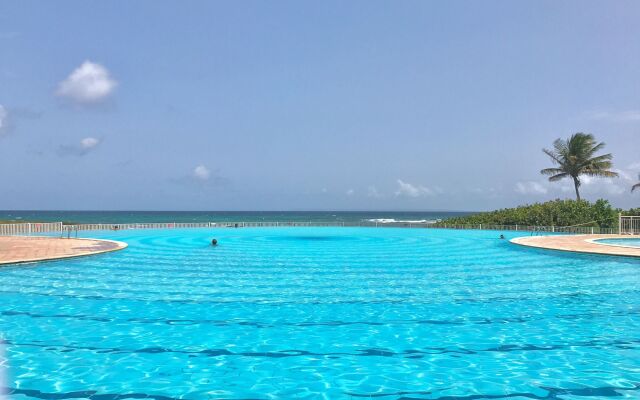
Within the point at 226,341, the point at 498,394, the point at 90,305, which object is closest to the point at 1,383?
the point at 226,341

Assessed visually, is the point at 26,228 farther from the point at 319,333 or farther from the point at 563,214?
the point at 563,214

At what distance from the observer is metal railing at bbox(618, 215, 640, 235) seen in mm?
29125

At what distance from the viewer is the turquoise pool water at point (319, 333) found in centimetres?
622

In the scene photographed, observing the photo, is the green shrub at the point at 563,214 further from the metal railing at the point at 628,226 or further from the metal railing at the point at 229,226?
the metal railing at the point at 628,226

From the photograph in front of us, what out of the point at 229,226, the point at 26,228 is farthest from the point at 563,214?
the point at 26,228

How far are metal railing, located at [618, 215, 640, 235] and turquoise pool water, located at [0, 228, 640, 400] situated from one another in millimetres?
14518

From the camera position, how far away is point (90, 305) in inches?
428

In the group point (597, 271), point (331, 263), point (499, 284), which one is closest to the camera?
point (499, 284)

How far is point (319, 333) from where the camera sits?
879 cm

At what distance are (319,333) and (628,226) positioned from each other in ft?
101

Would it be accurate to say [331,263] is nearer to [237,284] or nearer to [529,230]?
[237,284]

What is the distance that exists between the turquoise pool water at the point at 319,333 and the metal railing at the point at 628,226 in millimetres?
14518

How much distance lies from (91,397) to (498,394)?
5202 millimetres

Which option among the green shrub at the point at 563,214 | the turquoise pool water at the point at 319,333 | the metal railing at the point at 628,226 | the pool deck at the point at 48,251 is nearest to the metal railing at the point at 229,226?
the metal railing at the point at 628,226
